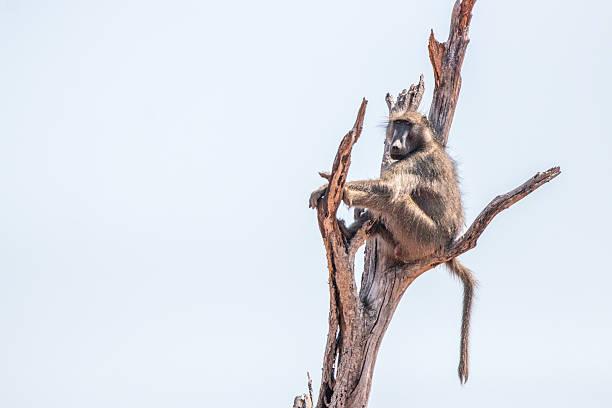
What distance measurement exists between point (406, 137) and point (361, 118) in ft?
5.57

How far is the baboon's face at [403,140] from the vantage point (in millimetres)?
7938

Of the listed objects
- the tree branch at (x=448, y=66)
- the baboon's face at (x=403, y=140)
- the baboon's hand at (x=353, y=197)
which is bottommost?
the baboon's hand at (x=353, y=197)

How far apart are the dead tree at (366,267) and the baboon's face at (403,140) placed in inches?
16.6

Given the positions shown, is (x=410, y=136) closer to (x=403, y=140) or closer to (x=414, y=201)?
(x=403, y=140)

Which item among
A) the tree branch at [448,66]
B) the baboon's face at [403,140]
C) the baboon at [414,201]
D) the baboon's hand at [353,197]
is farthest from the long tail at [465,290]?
the baboon's hand at [353,197]

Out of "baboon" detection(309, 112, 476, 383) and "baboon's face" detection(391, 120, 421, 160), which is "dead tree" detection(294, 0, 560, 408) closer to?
"baboon" detection(309, 112, 476, 383)

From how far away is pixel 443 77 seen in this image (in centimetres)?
866

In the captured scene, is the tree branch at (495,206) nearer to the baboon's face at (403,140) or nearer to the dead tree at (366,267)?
the dead tree at (366,267)

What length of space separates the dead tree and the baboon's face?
0.42 m

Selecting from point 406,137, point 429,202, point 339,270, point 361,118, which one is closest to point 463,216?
point 429,202

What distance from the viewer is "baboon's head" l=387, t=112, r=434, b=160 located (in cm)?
796

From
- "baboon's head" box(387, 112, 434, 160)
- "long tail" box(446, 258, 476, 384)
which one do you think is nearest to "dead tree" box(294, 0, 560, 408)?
"baboon's head" box(387, 112, 434, 160)

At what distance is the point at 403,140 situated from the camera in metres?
8.01

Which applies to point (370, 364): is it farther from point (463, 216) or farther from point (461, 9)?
point (461, 9)
